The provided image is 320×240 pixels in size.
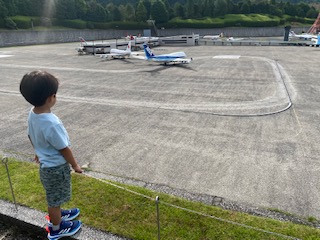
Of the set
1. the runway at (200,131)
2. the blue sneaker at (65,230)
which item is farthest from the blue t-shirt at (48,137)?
the runway at (200,131)

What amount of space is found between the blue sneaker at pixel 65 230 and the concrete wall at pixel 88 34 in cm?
7880

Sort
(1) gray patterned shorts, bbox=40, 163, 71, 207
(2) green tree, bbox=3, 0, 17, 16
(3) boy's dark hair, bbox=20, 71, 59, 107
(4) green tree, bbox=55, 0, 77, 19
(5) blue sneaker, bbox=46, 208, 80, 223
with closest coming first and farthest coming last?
(3) boy's dark hair, bbox=20, 71, 59, 107, (1) gray patterned shorts, bbox=40, 163, 71, 207, (5) blue sneaker, bbox=46, 208, 80, 223, (2) green tree, bbox=3, 0, 17, 16, (4) green tree, bbox=55, 0, 77, 19

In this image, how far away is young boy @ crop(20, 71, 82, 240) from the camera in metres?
4.41

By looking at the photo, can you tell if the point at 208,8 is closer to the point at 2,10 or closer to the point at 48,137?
the point at 2,10

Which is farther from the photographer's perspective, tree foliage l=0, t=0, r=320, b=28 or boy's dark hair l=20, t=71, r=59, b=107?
tree foliage l=0, t=0, r=320, b=28

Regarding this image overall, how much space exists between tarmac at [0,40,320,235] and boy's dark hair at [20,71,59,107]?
16.2 feet

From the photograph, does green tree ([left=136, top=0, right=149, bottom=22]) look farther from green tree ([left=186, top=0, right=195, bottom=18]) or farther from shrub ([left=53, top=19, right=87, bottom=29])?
shrub ([left=53, top=19, right=87, bottom=29])

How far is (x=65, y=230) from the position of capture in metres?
5.38

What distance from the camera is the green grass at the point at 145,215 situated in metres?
5.59

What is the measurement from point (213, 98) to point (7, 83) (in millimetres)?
18795

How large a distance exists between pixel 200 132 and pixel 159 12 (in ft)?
348

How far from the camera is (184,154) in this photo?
10.3 m

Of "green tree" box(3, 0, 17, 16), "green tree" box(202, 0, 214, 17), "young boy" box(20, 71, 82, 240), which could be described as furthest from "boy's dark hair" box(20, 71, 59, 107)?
"green tree" box(202, 0, 214, 17)

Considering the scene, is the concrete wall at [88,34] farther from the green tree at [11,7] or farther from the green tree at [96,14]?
the green tree at [11,7]
